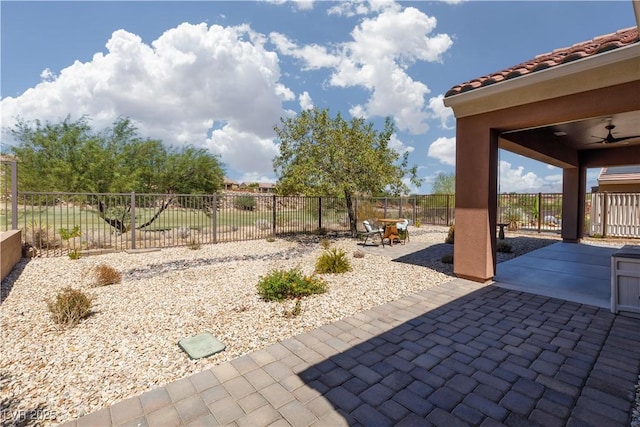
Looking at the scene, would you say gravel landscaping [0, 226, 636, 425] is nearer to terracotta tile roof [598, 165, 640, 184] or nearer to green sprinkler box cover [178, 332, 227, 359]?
green sprinkler box cover [178, 332, 227, 359]

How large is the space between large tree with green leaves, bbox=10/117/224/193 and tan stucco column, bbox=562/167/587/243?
17.3 metres

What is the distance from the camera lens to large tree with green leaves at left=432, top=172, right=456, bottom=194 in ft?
92.6

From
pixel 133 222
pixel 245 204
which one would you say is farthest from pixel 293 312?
pixel 245 204

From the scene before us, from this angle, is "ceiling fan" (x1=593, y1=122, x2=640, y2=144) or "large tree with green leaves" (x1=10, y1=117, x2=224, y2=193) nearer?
"ceiling fan" (x1=593, y1=122, x2=640, y2=144)

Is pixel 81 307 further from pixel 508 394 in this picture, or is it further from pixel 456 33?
pixel 456 33

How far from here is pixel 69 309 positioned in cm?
382

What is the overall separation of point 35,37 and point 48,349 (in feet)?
24.9

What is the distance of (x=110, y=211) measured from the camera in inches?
436

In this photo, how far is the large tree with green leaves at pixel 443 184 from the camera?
2822 cm

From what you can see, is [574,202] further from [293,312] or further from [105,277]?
[105,277]

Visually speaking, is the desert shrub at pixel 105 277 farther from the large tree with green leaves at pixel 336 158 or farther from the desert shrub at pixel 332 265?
the large tree with green leaves at pixel 336 158

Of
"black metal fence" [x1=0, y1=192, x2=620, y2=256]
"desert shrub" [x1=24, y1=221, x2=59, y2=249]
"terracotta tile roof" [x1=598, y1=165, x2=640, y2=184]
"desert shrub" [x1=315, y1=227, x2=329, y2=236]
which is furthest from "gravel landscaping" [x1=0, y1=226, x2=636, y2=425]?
"terracotta tile roof" [x1=598, y1=165, x2=640, y2=184]

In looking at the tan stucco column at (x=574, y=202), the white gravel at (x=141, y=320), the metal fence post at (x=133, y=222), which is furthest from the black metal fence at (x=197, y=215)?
the tan stucco column at (x=574, y=202)

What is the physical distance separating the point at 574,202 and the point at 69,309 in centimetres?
1511
